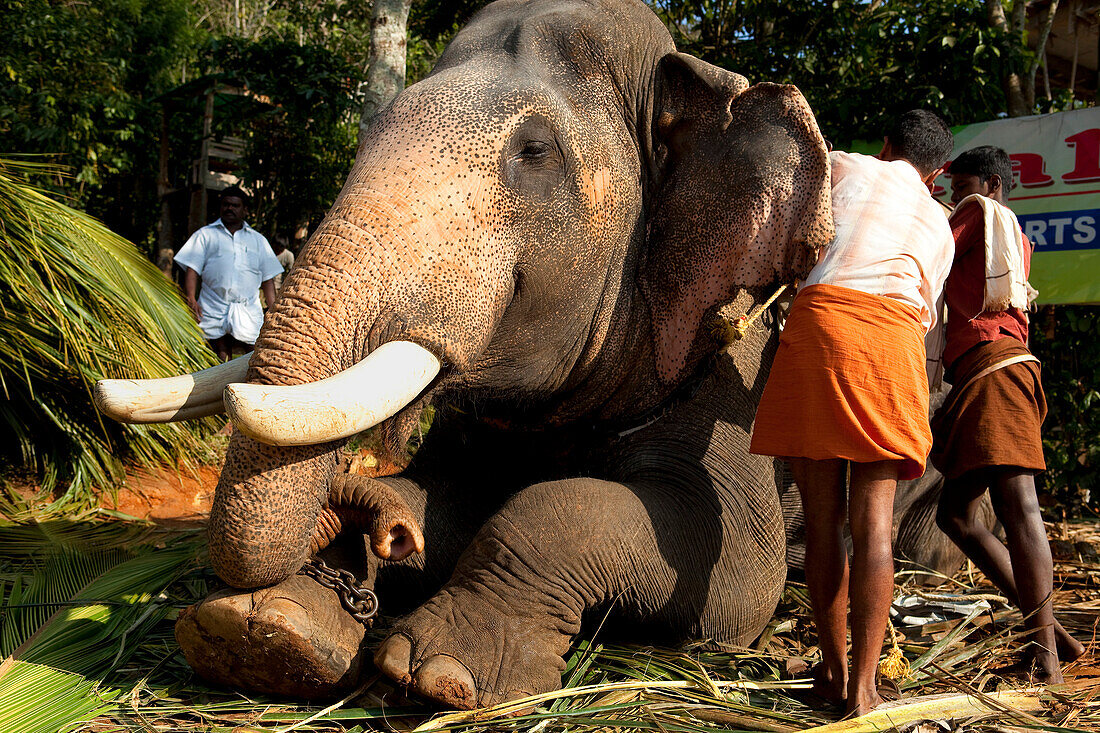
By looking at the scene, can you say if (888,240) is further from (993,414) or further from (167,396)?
(167,396)

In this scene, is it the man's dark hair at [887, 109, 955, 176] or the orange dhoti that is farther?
the man's dark hair at [887, 109, 955, 176]

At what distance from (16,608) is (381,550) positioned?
1243 mm

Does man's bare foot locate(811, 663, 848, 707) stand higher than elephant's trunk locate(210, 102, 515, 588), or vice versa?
elephant's trunk locate(210, 102, 515, 588)

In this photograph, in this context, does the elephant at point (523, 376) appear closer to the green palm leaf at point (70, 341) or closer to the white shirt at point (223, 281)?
the green palm leaf at point (70, 341)

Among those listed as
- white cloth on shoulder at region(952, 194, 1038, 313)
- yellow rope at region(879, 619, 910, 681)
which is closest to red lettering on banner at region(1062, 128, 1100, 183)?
white cloth on shoulder at region(952, 194, 1038, 313)

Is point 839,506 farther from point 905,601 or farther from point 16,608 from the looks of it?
point 16,608

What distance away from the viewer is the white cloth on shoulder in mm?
2752

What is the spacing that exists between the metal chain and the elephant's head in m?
0.27

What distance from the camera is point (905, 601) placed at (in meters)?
3.15

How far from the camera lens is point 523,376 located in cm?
259

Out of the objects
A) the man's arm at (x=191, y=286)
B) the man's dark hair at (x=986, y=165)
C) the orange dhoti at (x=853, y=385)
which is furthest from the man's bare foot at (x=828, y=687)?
the man's arm at (x=191, y=286)

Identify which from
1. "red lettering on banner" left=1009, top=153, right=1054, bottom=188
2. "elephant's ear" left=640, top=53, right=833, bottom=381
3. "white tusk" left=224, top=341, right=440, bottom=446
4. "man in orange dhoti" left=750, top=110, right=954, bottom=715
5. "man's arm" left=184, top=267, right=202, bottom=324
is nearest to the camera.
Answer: "white tusk" left=224, top=341, right=440, bottom=446

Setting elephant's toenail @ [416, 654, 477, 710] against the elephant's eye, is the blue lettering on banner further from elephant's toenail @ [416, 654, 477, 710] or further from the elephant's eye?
elephant's toenail @ [416, 654, 477, 710]

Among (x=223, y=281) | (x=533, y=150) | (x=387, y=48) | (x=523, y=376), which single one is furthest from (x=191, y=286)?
(x=533, y=150)
